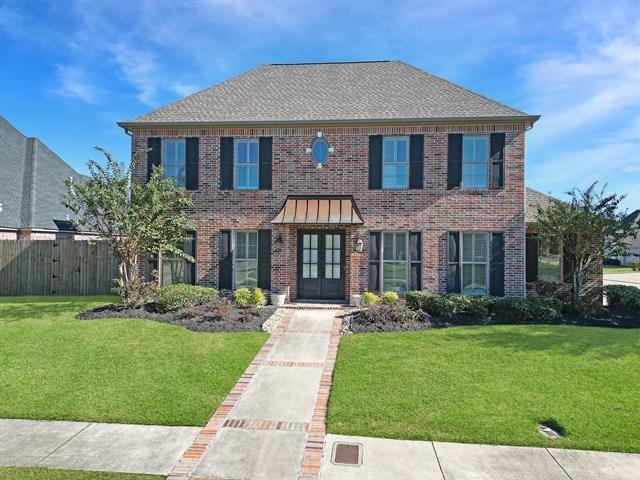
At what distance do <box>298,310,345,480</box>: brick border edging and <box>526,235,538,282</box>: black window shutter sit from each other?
9.94m

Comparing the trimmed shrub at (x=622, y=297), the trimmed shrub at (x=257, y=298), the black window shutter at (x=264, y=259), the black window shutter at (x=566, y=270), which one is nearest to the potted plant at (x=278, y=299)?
the trimmed shrub at (x=257, y=298)

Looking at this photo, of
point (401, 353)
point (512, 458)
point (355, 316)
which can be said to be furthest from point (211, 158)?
point (512, 458)

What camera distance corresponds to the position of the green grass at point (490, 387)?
247 inches

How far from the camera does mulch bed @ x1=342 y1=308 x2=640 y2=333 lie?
1161cm

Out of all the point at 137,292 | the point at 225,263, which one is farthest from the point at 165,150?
the point at 137,292

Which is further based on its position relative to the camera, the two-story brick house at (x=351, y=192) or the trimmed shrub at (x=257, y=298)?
the two-story brick house at (x=351, y=192)

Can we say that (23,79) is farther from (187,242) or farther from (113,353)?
(113,353)

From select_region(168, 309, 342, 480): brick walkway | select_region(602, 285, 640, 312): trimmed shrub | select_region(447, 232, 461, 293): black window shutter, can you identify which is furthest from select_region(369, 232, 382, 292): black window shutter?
select_region(602, 285, 640, 312): trimmed shrub

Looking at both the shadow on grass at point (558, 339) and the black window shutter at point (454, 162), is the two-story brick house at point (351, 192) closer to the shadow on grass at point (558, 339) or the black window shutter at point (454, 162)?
the black window shutter at point (454, 162)

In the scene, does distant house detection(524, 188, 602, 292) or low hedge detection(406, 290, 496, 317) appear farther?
distant house detection(524, 188, 602, 292)

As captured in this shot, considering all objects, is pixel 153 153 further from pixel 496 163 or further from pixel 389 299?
pixel 496 163

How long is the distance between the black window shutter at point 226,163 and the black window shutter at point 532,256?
12267mm

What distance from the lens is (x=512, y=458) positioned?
5.61 m

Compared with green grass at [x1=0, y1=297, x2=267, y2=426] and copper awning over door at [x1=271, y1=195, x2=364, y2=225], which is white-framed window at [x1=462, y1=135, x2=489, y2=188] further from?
green grass at [x1=0, y1=297, x2=267, y2=426]
